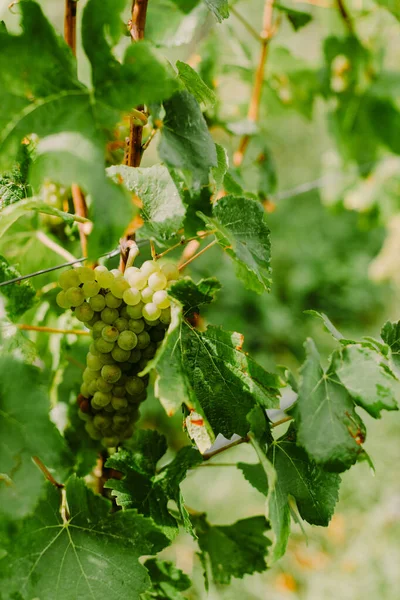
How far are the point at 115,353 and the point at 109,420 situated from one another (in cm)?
11

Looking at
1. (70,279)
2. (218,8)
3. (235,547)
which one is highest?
(218,8)

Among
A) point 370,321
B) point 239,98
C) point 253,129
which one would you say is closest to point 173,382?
point 253,129

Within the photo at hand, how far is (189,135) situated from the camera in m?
0.48

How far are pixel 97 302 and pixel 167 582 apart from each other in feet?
1.15

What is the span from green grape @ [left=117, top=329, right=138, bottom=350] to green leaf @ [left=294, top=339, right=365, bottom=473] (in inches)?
7.0

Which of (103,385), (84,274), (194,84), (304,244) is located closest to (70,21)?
(194,84)

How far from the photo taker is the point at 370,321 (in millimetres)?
3389

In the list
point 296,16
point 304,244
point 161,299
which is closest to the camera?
point 161,299

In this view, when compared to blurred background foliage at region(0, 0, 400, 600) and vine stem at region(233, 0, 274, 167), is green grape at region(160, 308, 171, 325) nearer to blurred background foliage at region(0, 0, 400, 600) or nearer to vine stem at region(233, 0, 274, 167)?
blurred background foliage at region(0, 0, 400, 600)

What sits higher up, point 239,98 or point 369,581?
point 239,98

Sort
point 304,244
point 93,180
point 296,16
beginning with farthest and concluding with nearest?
point 304,244 < point 296,16 < point 93,180

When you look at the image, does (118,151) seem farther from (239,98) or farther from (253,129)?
(239,98)

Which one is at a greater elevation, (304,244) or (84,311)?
(84,311)

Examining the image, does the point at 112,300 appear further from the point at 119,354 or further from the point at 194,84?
the point at 194,84
